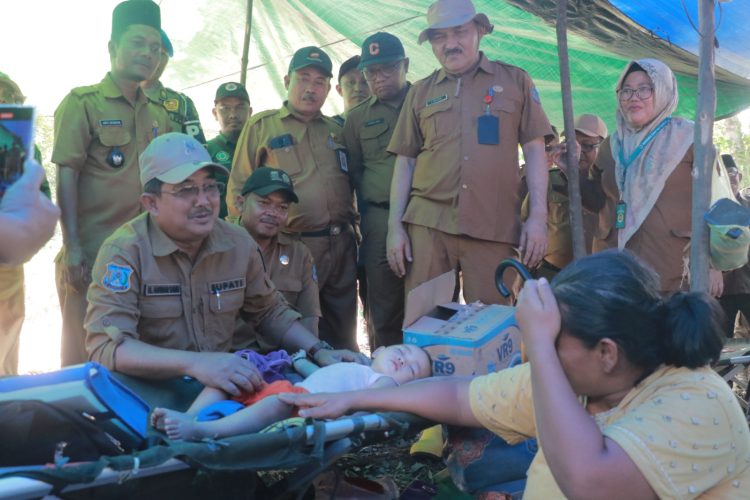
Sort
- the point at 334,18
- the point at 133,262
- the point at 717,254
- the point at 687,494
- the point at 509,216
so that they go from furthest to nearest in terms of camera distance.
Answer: the point at 334,18 → the point at 509,216 → the point at 717,254 → the point at 133,262 → the point at 687,494

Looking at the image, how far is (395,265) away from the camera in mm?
4066

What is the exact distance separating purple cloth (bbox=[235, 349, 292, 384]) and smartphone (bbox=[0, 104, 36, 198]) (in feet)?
4.98

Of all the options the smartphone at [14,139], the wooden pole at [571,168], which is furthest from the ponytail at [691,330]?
the wooden pole at [571,168]

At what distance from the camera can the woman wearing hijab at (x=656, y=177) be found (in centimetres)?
391

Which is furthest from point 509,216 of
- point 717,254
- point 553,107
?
point 553,107

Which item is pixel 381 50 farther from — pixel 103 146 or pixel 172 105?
pixel 103 146

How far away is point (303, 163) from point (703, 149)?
2169mm

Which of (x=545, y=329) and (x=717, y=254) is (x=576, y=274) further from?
(x=717, y=254)

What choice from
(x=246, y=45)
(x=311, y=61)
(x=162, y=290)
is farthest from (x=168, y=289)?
(x=246, y=45)

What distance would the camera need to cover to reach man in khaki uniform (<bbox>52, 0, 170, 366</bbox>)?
12.8 feet

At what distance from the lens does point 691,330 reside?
1.69 m

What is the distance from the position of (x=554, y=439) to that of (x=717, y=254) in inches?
87.6

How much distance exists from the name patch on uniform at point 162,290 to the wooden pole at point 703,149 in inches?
91.4

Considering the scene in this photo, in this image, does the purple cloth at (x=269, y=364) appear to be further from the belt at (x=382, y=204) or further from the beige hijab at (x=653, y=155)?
the beige hijab at (x=653, y=155)
